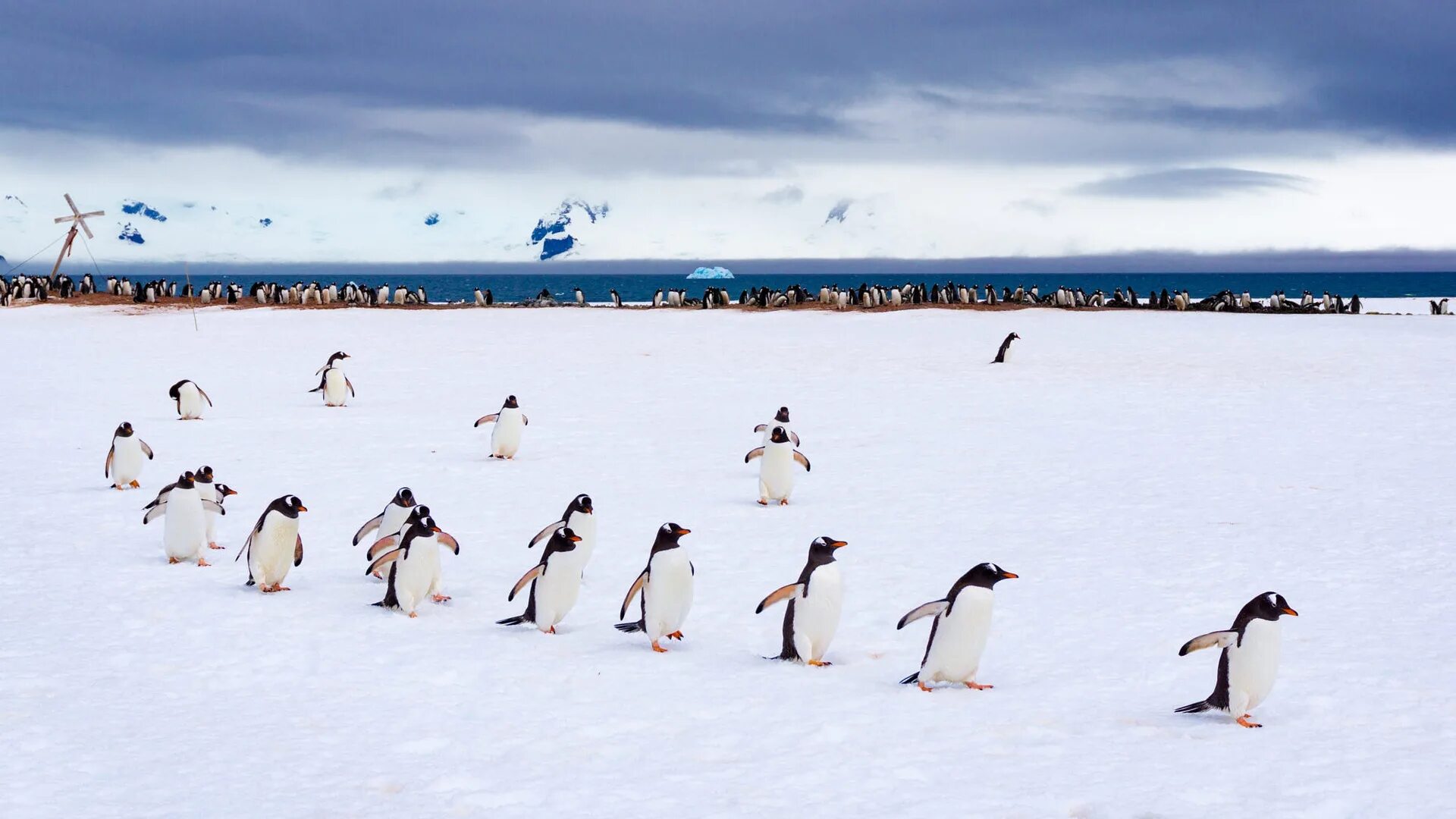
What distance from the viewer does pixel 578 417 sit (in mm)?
18281

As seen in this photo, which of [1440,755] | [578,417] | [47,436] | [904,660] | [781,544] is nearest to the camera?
[1440,755]

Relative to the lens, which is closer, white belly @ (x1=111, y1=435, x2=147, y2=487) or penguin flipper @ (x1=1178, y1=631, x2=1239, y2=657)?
penguin flipper @ (x1=1178, y1=631, x2=1239, y2=657)

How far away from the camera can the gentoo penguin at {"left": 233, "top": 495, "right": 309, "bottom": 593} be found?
860 cm

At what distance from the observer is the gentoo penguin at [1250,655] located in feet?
19.7

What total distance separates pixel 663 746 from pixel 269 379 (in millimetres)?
19151

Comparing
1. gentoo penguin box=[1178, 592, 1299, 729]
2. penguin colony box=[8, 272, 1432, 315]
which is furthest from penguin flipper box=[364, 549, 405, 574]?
penguin colony box=[8, 272, 1432, 315]

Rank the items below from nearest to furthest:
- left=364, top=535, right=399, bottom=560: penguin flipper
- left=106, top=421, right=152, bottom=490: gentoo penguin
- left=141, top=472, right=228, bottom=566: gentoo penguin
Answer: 1. left=364, top=535, right=399, bottom=560: penguin flipper
2. left=141, top=472, right=228, bottom=566: gentoo penguin
3. left=106, top=421, right=152, bottom=490: gentoo penguin

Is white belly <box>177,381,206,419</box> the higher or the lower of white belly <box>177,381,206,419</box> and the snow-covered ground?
the higher

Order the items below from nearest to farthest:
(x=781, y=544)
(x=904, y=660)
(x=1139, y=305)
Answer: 1. (x=904, y=660)
2. (x=781, y=544)
3. (x=1139, y=305)

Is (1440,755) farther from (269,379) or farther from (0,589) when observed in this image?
(269,379)

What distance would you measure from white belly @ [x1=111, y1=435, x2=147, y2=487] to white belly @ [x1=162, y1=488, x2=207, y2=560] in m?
3.16

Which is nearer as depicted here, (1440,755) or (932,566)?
(1440,755)

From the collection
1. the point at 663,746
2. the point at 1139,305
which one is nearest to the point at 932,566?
the point at 663,746

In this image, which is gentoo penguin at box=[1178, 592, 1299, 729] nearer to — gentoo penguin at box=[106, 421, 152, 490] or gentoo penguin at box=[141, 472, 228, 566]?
gentoo penguin at box=[141, 472, 228, 566]
